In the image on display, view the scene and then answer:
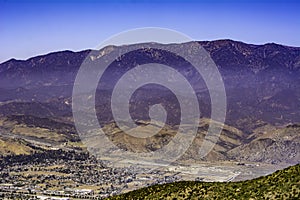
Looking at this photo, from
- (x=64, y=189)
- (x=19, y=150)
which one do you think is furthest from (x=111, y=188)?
(x=19, y=150)

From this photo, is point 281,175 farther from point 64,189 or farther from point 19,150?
point 19,150

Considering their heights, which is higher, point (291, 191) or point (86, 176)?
point (291, 191)

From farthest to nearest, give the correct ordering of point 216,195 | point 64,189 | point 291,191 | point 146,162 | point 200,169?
point 146,162 → point 200,169 → point 64,189 → point 216,195 → point 291,191

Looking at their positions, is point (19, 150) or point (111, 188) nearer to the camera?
point (111, 188)

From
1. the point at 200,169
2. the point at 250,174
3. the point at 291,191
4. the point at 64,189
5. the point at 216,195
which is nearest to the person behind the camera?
the point at 291,191

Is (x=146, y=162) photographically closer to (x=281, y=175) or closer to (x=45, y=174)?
(x=45, y=174)

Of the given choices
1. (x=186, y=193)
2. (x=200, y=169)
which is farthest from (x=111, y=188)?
(x=186, y=193)
